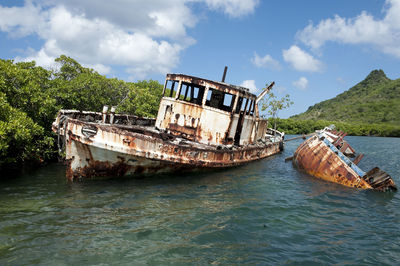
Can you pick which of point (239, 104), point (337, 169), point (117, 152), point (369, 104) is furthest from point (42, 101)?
point (369, 104)

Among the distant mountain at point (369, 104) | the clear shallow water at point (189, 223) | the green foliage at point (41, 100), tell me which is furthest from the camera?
the distant mountain at point (369, 104)

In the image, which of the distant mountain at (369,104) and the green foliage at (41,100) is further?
the distant mountain at (369,104)

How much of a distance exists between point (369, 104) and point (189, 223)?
336 ft

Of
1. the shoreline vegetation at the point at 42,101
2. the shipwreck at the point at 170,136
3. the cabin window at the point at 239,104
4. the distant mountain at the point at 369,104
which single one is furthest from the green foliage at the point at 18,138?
the distant mountain at the point at 369,104

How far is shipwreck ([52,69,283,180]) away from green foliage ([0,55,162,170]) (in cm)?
121

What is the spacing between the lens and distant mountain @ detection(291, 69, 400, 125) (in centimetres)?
7831

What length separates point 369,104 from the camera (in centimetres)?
9000

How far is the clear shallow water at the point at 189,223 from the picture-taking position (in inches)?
193

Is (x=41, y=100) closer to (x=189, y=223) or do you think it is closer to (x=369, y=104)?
(x=189, y=223)

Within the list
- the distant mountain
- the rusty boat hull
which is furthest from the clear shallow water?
the distant mountain

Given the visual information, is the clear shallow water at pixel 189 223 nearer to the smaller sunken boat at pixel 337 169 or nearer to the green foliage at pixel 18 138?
the smaller sunken boat at pixel 337 169

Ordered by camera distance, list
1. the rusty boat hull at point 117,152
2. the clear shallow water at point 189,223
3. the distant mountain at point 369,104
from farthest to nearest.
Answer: the distant mountain at point 369,104 < the rusty boat hull at point 117,152 < the clear shallow water at point 189,223

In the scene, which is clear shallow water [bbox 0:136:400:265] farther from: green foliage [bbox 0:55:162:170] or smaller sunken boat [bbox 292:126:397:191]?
green foliage [bbox 0:55:162:170]

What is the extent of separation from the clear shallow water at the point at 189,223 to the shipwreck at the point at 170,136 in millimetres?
646
